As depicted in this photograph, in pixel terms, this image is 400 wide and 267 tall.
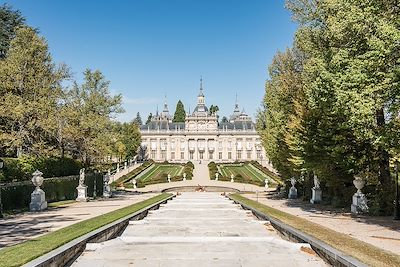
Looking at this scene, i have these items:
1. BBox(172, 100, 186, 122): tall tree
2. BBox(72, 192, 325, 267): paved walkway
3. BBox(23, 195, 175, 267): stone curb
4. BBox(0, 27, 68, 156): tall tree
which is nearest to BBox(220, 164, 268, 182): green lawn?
BBox(0, 27, 68, 156): tall tree

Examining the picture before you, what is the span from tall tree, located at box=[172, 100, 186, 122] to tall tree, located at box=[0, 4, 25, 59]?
85.3m

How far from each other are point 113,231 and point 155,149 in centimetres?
10070

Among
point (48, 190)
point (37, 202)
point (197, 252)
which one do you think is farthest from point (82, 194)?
point (197, 252)

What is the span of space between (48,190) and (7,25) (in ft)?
53.1

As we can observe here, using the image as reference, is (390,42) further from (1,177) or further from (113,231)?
(1,177)

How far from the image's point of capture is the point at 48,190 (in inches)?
891

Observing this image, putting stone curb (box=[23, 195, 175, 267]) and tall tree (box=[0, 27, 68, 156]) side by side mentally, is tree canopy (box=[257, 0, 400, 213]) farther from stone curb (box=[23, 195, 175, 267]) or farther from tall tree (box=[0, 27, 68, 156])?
tall tree (box=[0, 27, 68, 156])

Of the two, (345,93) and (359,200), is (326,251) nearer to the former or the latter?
(345,93)

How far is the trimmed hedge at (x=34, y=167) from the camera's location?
69.9 ft

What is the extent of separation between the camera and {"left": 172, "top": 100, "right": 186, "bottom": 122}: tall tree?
4619 inches

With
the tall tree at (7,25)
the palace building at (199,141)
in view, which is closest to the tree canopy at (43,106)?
the tall tree at (7,25)

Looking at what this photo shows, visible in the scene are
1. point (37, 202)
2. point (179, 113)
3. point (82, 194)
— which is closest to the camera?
point (37, 202)

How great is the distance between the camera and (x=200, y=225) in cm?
1095

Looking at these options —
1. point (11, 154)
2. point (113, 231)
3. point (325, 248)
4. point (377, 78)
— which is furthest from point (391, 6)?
point (11, 154)
